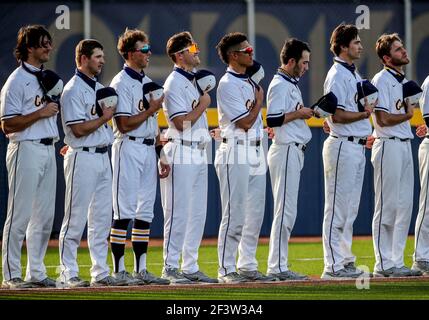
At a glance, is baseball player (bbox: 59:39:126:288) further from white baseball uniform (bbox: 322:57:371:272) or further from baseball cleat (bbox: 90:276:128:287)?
white baseball uniform (bbox: 322:57:371:272)

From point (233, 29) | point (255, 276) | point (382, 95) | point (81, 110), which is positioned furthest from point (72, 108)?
point (233, 29)

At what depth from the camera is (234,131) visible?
33.7ft

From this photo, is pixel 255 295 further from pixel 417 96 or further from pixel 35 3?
pixel 35 3

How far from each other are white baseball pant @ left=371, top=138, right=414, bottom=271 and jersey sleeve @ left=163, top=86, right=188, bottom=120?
6.25ft

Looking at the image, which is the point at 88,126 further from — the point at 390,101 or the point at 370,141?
the point at 390,101

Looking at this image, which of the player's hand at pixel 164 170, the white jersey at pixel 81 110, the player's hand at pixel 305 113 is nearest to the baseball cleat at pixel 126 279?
the player's hand at pixel 164 170


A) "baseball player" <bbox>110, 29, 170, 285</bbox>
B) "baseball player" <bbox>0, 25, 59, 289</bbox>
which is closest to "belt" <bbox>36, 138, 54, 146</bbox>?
"baseball player" <bbox>0, 25, 59, 289</bbox>

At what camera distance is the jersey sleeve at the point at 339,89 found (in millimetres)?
10367

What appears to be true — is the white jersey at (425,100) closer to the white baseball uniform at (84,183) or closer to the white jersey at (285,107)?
the white jersey at (285,107)

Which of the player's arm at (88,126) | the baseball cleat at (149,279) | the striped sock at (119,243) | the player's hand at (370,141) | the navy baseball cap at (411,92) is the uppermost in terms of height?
the navy baseball cap at (411,92)

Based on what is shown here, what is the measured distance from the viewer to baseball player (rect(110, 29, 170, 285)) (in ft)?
32.2

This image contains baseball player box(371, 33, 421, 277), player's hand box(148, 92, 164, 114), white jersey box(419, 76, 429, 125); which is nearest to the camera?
player's hand box(148, 92, 164, 114)

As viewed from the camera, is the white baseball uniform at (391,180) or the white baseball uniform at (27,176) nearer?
the white baseball uniform at (27,176)

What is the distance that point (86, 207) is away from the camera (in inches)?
381
